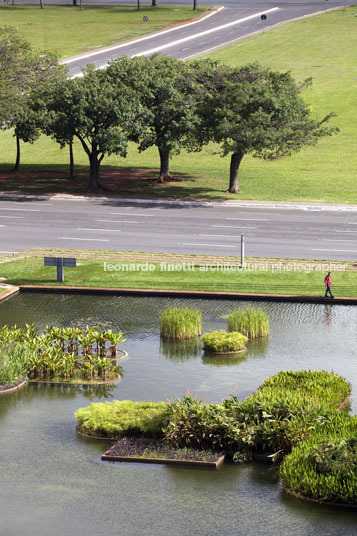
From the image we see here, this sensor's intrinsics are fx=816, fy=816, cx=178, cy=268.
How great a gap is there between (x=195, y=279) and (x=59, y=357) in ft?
36.7

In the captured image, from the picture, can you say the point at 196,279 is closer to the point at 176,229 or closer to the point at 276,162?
the point at 176,229

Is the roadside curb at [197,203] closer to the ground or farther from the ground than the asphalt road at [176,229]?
farther from the ground

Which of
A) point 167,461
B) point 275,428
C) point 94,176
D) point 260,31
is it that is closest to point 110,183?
point 94,176

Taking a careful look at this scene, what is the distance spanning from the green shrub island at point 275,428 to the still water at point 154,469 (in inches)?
16.2

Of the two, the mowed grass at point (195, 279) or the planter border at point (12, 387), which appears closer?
the planter border at point (12, 387)

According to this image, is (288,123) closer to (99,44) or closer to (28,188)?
(28,188)

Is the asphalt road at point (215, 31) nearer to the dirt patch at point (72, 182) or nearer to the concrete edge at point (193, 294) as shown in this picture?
the dirt patch at point (72, 182)

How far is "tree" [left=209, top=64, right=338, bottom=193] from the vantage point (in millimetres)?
50812

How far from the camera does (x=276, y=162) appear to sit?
65.4 meters

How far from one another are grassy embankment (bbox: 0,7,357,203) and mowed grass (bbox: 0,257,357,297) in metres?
21.0

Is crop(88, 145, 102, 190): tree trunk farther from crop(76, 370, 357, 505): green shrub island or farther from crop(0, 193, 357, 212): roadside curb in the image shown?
crop(76, 370, 357, 505): green shrub island

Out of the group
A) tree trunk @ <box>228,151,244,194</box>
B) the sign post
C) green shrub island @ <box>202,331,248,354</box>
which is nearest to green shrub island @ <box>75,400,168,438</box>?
green shrub island @ <box>202,331,248,354</box>

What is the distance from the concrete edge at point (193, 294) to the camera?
2958 centimetres

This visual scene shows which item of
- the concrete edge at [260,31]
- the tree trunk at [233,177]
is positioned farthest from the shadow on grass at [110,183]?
the concrete edge at [260,31]
